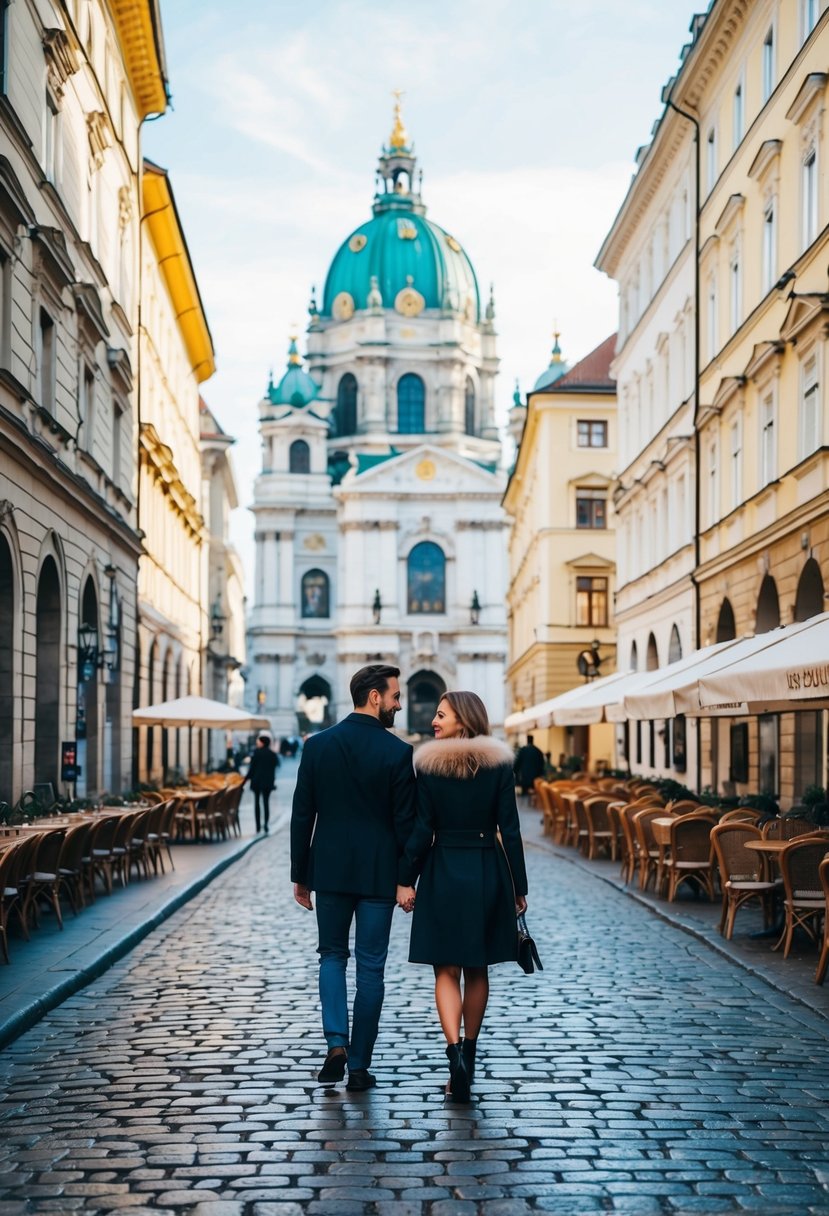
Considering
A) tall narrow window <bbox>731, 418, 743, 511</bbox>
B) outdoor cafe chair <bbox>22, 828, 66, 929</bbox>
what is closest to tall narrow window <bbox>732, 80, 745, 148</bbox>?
tall narrow window <bbox>731, 418, 743, 511</bbox>

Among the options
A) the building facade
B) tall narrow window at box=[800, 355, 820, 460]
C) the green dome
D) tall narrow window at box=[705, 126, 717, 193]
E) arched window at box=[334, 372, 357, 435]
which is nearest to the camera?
the building facade

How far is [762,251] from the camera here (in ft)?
80.9

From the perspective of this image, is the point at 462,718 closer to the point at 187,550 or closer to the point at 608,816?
the point at 608,816

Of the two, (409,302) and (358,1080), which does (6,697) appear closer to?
(358,1080)

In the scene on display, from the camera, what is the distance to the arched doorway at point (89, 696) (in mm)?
23422

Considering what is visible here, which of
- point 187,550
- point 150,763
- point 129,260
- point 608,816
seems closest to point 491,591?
point 187,550

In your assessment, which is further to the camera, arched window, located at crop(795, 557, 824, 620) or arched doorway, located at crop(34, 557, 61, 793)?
arched window, located at crop(795, 557, 824, 620)

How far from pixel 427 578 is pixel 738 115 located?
231ft

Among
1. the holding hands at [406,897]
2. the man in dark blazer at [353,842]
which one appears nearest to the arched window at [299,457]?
the man in dark blazer at [353,842]

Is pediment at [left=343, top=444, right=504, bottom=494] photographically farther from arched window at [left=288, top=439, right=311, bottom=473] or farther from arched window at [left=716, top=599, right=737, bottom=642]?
arched window at [left=716, top=599, right=737, bottom=642]

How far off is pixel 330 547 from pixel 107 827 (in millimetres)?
84539

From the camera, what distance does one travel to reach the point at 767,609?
25.1 meters

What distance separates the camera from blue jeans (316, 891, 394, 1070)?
7500mm

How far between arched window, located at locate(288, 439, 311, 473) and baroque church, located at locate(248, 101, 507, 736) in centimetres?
9
